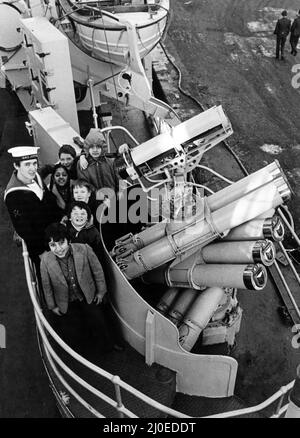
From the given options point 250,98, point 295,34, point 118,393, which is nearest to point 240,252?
point 118,393

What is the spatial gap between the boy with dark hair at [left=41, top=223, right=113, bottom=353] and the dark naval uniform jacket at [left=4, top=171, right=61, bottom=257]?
48 centimetres

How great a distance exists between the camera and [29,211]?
4824mm

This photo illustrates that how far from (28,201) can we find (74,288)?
96cm

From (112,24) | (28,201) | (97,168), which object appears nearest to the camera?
(28,201)

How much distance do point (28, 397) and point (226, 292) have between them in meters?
2.44

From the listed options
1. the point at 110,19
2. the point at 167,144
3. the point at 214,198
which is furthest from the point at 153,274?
the point at 110,19

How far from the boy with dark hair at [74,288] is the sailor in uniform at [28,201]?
484 mm

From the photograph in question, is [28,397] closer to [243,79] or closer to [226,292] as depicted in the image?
[226,292]

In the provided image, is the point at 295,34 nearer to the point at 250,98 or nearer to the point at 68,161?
the point at 250,98

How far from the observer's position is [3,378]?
5605 mm

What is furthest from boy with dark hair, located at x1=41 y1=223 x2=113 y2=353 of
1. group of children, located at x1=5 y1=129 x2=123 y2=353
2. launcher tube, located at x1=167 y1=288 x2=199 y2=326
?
launcher tube, located at x1=167 y1=288 x2=199 y2=326

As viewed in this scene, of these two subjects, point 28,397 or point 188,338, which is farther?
point 28,397

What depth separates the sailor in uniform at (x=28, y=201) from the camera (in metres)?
4.74

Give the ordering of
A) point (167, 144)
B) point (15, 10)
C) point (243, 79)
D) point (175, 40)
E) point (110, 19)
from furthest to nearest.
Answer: point (175, 40) < point (243, 79) < point (15, 10) < point (110, 19) < point (167, 144)
